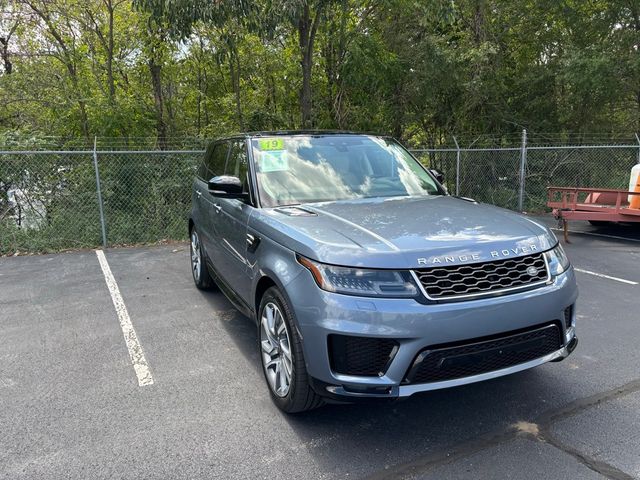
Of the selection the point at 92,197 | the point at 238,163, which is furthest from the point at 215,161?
the point at 92,197

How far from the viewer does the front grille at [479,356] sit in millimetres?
2486

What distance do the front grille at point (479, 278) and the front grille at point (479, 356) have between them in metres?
0.26

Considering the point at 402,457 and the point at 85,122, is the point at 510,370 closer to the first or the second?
the point at 402,457

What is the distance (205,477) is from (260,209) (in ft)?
5.88

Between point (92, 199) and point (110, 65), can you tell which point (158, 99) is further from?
point (92, 199)

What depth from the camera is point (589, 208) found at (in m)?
8.74

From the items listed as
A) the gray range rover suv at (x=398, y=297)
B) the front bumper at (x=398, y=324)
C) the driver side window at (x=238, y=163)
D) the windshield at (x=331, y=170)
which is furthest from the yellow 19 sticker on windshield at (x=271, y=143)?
the front bumper at (x=398, y=324)

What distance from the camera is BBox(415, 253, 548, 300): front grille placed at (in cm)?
254

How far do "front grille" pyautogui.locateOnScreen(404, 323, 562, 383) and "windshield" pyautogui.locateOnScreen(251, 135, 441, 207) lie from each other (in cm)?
160

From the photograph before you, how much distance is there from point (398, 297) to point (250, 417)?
1324 mm

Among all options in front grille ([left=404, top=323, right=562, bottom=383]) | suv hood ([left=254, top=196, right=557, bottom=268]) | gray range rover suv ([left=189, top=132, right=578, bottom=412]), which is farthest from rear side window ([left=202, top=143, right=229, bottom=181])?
front grille ([left=404, top=323, right=562, bottom=383])

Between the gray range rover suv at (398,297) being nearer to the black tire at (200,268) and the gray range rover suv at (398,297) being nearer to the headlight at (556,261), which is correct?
the headlight at (556,261)

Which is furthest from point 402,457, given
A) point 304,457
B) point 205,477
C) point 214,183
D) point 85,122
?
point 85,122

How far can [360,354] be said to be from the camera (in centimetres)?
253
